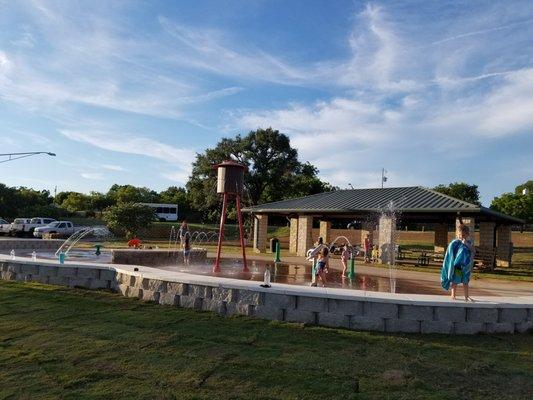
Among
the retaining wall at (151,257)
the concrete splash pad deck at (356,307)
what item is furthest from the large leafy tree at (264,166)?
the concrete splash pad deck at (356,307)

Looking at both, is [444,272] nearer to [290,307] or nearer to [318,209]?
[290,307]

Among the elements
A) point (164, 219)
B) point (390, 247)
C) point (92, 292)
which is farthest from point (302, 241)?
point (164, 219)

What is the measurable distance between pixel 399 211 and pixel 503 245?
24.5 ft

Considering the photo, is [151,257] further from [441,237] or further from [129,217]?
[129,217]

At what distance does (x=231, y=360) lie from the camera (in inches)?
240

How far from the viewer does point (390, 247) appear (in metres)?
21.6

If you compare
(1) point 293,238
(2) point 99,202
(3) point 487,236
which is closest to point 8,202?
(2) point 99,202

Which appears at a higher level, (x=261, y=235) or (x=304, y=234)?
(x=304, y=234)

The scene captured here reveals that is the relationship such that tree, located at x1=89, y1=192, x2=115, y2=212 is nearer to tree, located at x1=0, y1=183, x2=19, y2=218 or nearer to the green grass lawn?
tree, located at x1=0, y1=183, x2=19, y2=218

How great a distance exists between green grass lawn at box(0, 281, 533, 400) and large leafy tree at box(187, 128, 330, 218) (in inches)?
1543

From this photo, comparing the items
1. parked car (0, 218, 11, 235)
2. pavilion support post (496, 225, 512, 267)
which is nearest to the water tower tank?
pavilion support post (496, 225, 512, 267)

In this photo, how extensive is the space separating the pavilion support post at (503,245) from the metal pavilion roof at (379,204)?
1123 mm

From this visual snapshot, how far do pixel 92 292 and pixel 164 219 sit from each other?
5213 cm

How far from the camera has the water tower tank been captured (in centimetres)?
1414
